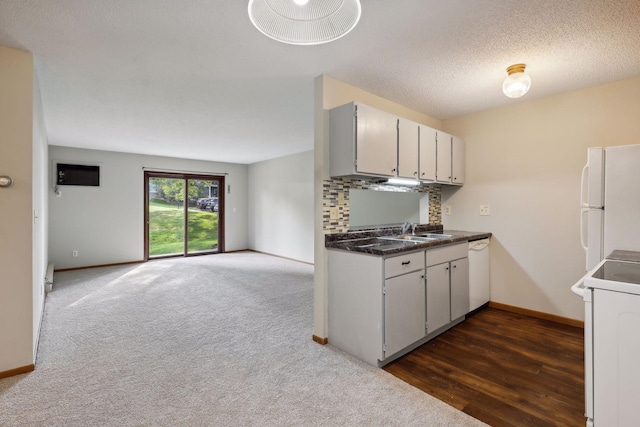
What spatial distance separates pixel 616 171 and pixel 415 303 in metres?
1.72

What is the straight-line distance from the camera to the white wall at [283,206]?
6.25 m

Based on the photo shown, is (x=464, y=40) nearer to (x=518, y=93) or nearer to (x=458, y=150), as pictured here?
(x=518, y=93)

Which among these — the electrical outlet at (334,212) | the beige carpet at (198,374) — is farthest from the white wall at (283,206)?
the electrical outlet at (334,212)

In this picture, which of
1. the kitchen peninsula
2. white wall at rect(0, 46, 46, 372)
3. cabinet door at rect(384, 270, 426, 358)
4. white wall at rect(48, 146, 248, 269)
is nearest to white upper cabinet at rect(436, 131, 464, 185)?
the kitchen peninsula

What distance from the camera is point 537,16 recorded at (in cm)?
181

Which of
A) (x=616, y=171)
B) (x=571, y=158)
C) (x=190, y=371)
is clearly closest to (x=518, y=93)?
(x=616, y=171)

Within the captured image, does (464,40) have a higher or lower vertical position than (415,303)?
higher

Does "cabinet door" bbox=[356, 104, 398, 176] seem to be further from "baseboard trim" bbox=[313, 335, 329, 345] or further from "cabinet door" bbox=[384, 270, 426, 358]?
"baseboard trim" bbox=[313, 335, 329, 345]

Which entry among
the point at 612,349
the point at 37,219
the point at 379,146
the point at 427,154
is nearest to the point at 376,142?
the point at 379,146

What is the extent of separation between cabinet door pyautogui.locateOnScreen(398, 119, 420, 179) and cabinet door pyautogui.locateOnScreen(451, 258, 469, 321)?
3.15 feet

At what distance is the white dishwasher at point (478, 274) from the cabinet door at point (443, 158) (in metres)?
0.78

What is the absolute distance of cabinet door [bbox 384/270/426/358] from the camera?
2215 mm

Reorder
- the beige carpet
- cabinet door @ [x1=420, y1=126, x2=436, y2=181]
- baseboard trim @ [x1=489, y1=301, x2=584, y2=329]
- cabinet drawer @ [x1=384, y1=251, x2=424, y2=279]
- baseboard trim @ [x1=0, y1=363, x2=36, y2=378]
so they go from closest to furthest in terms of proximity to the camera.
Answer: the beige carpet, baseboard trim @ [x1=0, y1=363, x2=36, y2=378], cabinet drawer @ [x1=384, y1=251, x2=424, y2=279], baseboard trim @ [x1=489, y1=301, x2=584, y2=329], cabinet door @ [x1=420, y1=126, x2=436, y2=181]

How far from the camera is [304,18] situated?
1363mm
